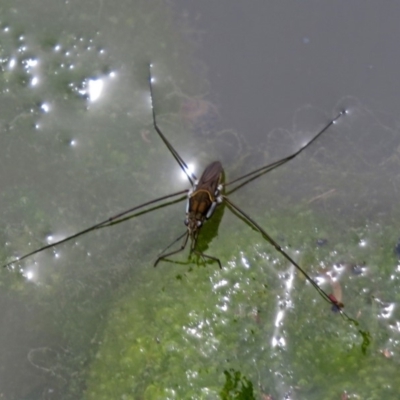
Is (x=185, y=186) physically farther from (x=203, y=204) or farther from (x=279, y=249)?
(x=279, y=249)

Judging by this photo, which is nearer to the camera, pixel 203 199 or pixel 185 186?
pixel 203 199

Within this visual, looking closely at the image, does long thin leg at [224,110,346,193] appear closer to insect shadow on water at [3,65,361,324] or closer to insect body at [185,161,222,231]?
insect shadow on water at [3,65,361,324]

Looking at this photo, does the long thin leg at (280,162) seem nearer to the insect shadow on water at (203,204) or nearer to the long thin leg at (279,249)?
the insect shadow on water at (203,204)

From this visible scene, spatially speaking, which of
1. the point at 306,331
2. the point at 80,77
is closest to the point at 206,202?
the point at 306,331

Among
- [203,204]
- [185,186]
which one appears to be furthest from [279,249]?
[185,186]

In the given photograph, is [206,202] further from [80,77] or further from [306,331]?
[80,77]

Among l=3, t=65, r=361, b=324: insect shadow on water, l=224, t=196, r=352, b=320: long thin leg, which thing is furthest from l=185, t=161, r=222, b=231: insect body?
l=224, t=196, r=352, b=320: long thin leg
